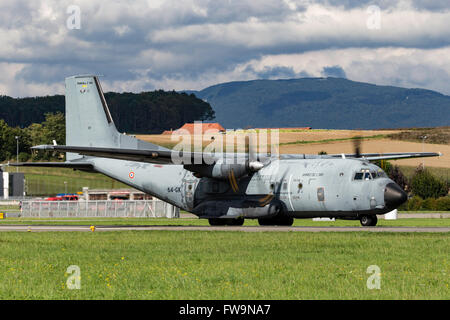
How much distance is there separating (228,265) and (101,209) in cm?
4984

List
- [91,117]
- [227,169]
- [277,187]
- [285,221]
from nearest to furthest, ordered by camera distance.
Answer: [277,187]
[227,169]
[285,221]
[91,117]

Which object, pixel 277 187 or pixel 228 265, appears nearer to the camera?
pixel 228 265

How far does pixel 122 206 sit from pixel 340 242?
42917 millimetres

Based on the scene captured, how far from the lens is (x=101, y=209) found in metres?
68.8

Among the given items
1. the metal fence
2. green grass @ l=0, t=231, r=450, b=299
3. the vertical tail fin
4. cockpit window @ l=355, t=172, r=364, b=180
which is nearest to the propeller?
cockpit window @ l=355, t=172, r=364, b=180

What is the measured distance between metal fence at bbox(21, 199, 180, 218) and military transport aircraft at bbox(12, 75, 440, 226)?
21.5 metres

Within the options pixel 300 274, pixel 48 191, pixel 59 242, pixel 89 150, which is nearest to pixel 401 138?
pixel 48 191

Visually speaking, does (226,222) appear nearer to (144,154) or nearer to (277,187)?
(277,187)

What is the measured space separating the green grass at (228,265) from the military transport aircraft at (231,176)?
6120 millimetres

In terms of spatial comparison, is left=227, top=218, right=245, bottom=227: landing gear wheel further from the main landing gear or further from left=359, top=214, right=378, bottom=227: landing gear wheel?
left=359, top=214, right=378, bottom=227: landing gear wheel

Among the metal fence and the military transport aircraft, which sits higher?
the military transport aircraft

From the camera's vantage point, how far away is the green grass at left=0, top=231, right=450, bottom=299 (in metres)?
15.7

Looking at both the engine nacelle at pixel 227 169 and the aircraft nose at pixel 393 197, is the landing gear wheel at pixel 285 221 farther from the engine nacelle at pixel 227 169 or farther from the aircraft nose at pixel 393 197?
the aircraft nose at pixel 393 197

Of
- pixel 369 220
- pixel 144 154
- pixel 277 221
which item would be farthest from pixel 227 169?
pixel 369 220
